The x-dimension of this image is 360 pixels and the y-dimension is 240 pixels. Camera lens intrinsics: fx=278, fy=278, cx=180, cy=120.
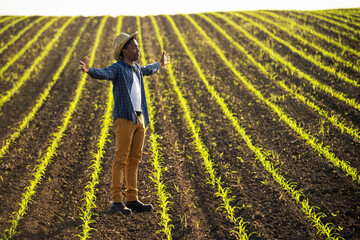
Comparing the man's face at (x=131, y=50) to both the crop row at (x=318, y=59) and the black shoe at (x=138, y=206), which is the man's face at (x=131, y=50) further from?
the crop row at (x=318, y=59)

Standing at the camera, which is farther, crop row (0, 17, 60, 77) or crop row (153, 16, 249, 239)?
crop row (0, 17, 60, 77)

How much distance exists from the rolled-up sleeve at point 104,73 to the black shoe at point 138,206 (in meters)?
1.79

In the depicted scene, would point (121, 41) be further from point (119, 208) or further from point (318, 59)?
point (318, 59)

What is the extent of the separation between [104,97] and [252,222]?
6572 mm

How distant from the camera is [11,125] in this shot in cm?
752

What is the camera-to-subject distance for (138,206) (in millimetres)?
4016

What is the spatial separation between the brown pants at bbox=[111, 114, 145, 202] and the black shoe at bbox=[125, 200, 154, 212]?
0.06m

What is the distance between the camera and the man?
3.62 meters

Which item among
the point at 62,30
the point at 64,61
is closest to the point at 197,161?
the point at 64,61

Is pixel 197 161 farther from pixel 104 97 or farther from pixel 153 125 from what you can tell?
pixel 104 97

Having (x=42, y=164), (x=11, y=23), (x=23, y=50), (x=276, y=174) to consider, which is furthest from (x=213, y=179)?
(x=11, y=23)

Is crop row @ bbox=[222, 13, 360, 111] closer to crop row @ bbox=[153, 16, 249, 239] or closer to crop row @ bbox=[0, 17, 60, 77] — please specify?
crop row @ bbox=[153, 16, 249, 239]

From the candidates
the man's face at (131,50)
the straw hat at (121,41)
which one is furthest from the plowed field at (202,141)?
the straw hat at (121,41)

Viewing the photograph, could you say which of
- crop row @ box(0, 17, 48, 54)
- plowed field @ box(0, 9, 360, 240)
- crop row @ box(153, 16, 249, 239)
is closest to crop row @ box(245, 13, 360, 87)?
plowed field @ box(0, 9, 360, 240)
